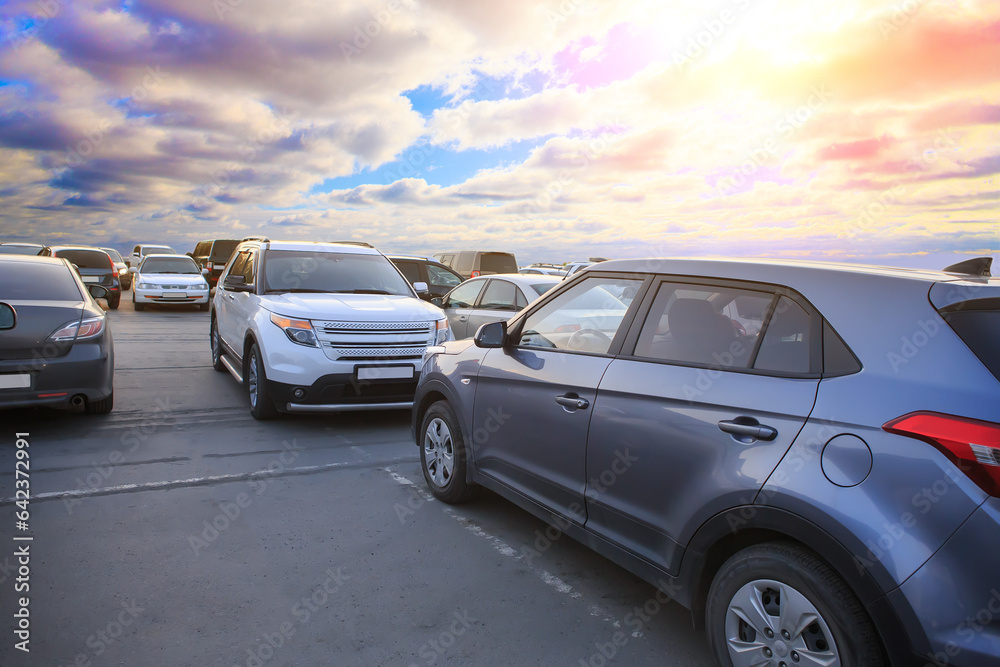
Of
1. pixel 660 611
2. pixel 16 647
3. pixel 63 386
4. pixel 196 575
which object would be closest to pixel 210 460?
pixel 63 386

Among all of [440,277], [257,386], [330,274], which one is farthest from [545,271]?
[257,386]

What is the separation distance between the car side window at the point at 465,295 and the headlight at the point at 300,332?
409cm

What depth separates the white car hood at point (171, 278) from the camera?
746 inches

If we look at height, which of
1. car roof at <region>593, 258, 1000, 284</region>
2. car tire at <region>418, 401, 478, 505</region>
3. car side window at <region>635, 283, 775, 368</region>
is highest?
car roof at <region>593, 258, 1000, 284</region>

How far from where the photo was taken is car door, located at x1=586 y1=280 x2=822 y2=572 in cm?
225

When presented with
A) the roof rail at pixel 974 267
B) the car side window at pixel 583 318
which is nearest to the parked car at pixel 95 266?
the car side window at pixel 583 318

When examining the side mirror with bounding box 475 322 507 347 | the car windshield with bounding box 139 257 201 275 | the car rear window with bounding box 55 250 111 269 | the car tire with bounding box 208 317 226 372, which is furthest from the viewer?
the car windshield with bounding box 139 257 201 275

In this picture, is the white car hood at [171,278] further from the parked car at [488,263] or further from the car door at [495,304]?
the car door at [495,304]

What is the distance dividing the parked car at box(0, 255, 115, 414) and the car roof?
4.98 m

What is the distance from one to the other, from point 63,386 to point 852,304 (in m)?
6.03

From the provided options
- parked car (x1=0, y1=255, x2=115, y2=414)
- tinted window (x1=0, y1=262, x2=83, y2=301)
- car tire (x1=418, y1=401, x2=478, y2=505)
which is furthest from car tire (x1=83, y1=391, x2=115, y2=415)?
car tire (x1=418, y1=401, x2=478, y2=505)

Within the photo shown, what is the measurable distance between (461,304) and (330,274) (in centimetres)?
309

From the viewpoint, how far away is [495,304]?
9258 mm

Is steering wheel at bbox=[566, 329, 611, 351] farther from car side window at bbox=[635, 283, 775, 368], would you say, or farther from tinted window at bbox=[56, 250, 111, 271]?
tinted window at bbox=[56, 250, 111, 271]
